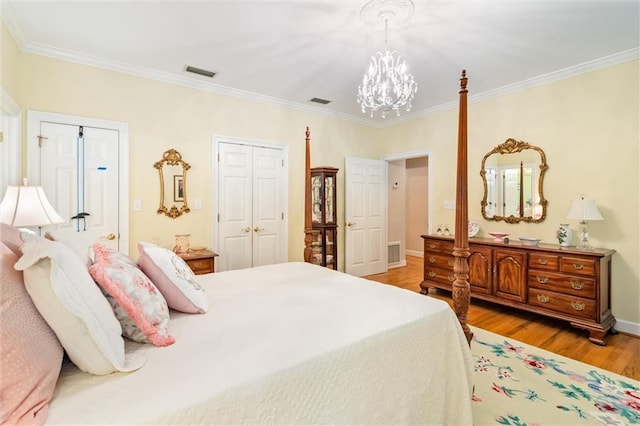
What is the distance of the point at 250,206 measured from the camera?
4.10 m

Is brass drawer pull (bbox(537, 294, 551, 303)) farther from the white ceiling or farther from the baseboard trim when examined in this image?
the white ceiling

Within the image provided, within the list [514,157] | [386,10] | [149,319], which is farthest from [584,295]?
[149,319]

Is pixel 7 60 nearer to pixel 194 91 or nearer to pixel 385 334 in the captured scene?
pixel 194 91

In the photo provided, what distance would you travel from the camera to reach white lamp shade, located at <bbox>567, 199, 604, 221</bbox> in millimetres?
2986

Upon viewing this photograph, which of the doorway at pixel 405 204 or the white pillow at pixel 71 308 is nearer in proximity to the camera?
the white pillow at pixel 71 308

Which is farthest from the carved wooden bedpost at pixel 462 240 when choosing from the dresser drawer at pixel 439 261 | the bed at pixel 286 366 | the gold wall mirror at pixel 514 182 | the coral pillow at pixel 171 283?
the gold wall mirror at pixel 514 182

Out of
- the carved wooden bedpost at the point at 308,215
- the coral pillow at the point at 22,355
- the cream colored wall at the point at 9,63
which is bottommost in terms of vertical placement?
the coral pillow at the point at 22,355

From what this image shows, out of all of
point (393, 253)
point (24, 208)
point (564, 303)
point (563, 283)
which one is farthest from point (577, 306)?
point (24, 208)

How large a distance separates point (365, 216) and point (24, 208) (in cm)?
421

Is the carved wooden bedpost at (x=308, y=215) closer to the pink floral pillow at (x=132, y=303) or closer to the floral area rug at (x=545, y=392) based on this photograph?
the floral area rug at (x=545, y=392)

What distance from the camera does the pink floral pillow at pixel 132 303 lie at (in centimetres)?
119

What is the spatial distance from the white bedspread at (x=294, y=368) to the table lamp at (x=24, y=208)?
141 cm

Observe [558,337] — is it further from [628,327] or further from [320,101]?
[320,101]

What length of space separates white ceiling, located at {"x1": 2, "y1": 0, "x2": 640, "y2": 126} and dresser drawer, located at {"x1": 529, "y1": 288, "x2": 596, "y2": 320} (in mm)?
2370
